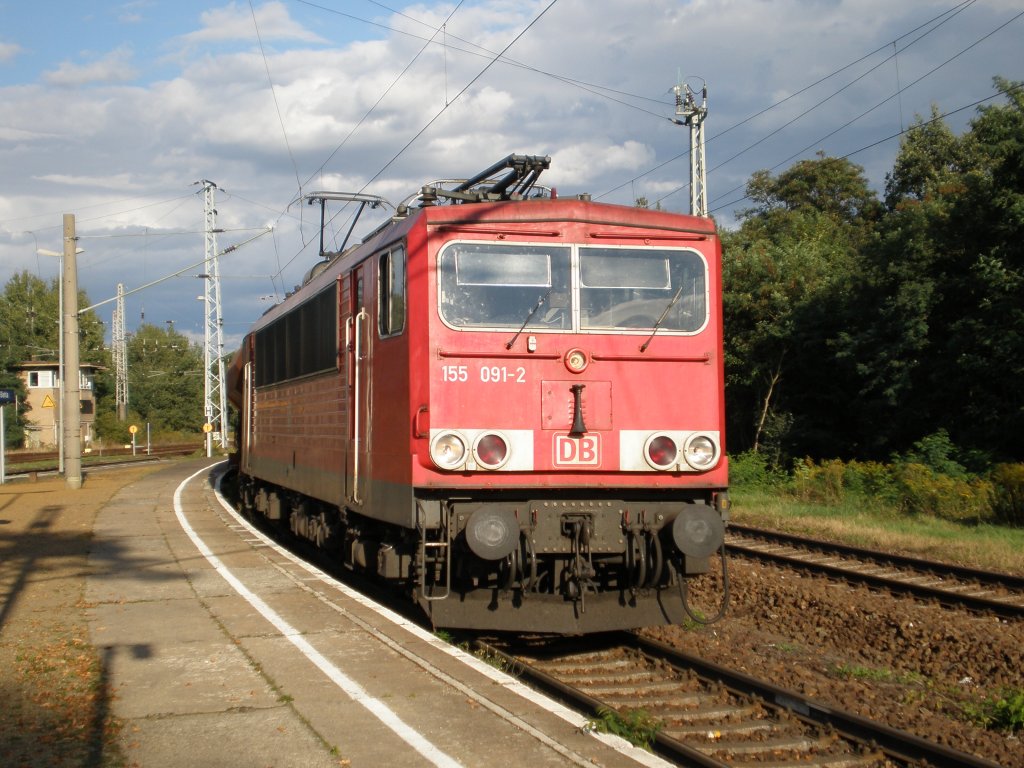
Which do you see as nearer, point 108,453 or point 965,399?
point 965,399

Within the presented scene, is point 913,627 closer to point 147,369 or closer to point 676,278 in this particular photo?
point 676,278

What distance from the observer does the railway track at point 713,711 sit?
549 centimetres

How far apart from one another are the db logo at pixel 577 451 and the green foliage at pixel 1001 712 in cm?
294

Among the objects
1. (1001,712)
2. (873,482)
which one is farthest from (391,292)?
(873,482)

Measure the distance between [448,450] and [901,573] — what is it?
6.89 metres

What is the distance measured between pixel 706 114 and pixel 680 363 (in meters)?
20.9

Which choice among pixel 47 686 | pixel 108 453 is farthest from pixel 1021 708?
pixel 108 453

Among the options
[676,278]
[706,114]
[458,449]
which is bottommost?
[458,449]

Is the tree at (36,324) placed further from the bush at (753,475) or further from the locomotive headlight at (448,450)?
the locomotive headlight at (448,450)

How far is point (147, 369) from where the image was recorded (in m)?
89.6

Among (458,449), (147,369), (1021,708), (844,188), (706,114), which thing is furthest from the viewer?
(147,369)

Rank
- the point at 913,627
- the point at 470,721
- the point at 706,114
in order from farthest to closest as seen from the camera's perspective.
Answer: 1. the point at 706,114
2. the point at 913,627
3. the point at 470,721

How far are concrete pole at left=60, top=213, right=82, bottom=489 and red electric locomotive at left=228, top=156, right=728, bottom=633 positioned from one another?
19.8 metres

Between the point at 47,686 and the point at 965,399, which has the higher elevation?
the point at 965,399
